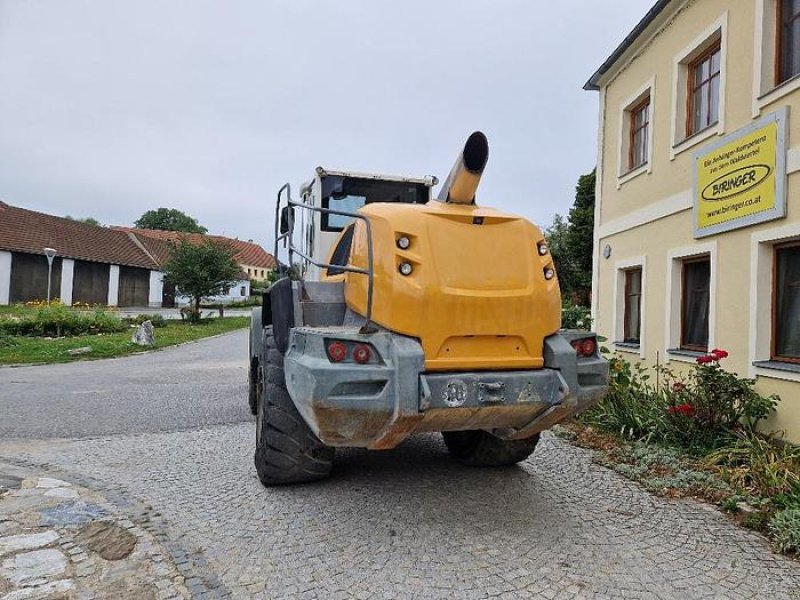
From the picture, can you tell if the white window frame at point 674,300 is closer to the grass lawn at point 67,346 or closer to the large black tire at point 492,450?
the large black tire at point 492,450

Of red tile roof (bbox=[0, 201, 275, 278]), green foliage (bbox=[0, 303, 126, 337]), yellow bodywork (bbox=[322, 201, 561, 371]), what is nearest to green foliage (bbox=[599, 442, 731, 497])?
yellow bodywork (bbox=[322, 201, 561, 371])

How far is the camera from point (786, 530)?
10.4 ft

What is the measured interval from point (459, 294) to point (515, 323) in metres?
0.38

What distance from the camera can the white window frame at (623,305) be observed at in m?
7.52

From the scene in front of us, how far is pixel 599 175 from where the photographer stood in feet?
30.7

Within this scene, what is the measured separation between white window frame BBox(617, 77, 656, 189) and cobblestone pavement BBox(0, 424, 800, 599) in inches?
197

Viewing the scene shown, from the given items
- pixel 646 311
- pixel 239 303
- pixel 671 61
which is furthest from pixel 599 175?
pixel 239 303

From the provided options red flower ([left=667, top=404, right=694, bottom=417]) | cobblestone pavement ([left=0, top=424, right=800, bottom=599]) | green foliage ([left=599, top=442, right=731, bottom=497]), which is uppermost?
red flower ([left=667, top=404, right=694, bottom=417])

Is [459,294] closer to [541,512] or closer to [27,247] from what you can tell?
[541,512]

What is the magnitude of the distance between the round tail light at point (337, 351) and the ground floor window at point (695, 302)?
5226mm

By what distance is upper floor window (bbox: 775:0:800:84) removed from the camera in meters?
5.27

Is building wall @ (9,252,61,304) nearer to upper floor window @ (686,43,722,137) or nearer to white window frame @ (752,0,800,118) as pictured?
upper floor window @ (686,43,722,137)

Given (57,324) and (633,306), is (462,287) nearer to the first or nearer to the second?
(633,306)

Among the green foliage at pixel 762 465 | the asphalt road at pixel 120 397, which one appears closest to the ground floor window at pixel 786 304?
the green foliage at pixel 762 465
